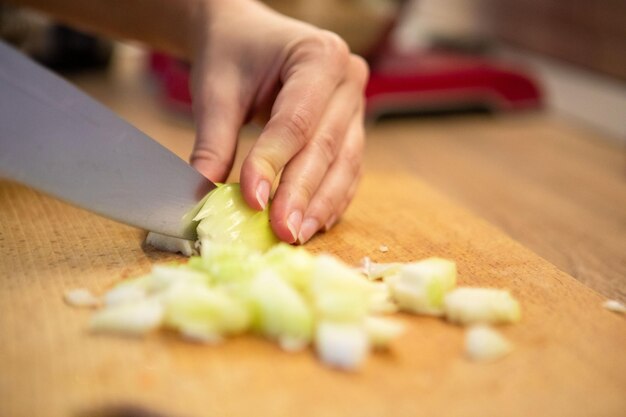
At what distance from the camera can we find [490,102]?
6.81ft

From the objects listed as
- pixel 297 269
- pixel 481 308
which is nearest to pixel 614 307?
pixel 481 308

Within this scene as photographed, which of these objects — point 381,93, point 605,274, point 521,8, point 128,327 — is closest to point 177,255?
point 128,327

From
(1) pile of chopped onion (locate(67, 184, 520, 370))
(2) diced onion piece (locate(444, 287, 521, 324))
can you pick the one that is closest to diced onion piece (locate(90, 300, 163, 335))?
(1) pile of chopped onion (locate(67, 184, 520, 370))

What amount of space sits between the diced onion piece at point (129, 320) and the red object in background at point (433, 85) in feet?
3.55

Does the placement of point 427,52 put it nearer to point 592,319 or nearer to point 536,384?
point 592,319

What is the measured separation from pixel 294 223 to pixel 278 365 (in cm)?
29

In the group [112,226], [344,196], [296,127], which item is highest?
[296,127]

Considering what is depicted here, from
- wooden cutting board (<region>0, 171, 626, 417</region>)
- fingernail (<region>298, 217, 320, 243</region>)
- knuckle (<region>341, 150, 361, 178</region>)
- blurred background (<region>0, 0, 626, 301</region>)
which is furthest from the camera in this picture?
blurred background (<region>0, 0, 626, 301</region>)

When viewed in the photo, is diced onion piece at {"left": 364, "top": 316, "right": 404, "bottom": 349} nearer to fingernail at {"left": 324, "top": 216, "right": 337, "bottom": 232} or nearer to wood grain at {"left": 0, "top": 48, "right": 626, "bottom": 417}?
wood grain at {"left": 0, "top": 48, "right": 626, "bottom": 417}

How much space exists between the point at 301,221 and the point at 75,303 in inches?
12.9

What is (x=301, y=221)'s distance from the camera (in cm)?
99

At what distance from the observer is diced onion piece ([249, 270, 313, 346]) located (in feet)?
2.41

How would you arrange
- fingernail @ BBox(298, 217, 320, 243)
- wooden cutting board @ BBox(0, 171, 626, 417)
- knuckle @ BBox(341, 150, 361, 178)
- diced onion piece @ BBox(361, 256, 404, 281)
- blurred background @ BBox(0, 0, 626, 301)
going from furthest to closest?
1. blurred background @ BBox(0, 0, 626, 301)
2. knuckle @ BBox(341, 150, 361, 178)
3. fingernail @ BBox(298, 217, 320, 243)
4. diced onion piece @ BBox(361, 256, 404, 281)
5. wooden cutting board @ BBox(0, 171, 626, 417)

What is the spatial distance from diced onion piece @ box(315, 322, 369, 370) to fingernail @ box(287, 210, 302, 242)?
240 millimetres
